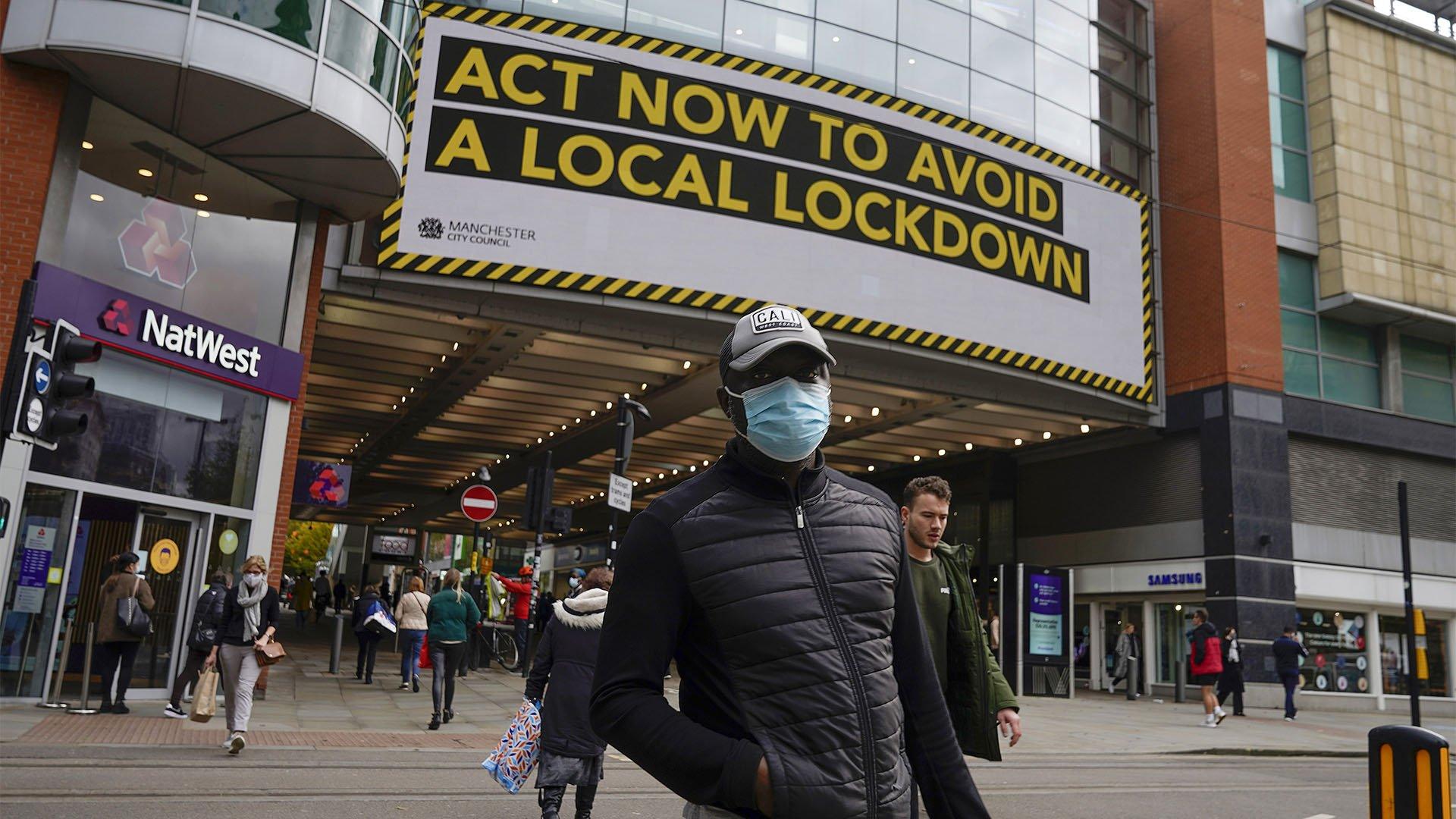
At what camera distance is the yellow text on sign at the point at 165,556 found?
1441 centimetres

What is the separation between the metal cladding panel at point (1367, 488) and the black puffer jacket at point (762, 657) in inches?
1069

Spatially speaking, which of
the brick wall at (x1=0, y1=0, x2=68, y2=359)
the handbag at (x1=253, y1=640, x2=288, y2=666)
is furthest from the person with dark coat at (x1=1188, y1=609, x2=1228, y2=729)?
the brick wall at (x1=0, y1=0, x2=68, y2=359)

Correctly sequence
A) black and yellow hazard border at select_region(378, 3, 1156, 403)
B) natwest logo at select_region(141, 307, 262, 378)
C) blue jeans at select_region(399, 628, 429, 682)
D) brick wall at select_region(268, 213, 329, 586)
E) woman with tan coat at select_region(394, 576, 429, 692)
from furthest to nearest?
black and yellow hazard border at select_region(378, 3, 1156, 403) → blue jeans at select_region(399, 628, 429, 682) → woman with tan coat at select_region(394, 576, 429, 692) → brick wall at select_region(268, 213, 329, 586) → natwest logo at select_region(141, 307, 262, 378)

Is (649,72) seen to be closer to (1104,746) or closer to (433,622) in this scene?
(433,622)

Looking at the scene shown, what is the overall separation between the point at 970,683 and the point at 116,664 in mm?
11507

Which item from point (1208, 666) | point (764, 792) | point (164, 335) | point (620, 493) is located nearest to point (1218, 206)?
point (1208, 666)

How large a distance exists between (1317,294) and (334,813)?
89.2 ft

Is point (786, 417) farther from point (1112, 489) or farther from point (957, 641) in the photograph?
point (1112, 489)

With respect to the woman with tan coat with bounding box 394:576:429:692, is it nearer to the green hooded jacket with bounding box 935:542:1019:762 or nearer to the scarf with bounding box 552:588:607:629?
the scarf with bounding box 552:588:607:629

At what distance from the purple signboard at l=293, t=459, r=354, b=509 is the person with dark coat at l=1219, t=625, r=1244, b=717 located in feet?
59.0

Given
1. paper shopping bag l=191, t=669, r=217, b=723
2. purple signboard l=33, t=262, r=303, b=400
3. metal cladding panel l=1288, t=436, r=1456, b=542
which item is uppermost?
metal cladding panel l=1288, t=436, r=1456, b=542

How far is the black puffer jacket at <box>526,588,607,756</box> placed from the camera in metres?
7.29

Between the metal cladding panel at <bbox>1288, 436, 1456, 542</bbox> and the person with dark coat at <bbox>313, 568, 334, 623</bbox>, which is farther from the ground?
the metal cladding panel at <bbox>1288, 436, 1456, 542</bbox>

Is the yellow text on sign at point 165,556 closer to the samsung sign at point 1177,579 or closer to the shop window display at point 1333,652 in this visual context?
the samsung sign at point 1177,579
